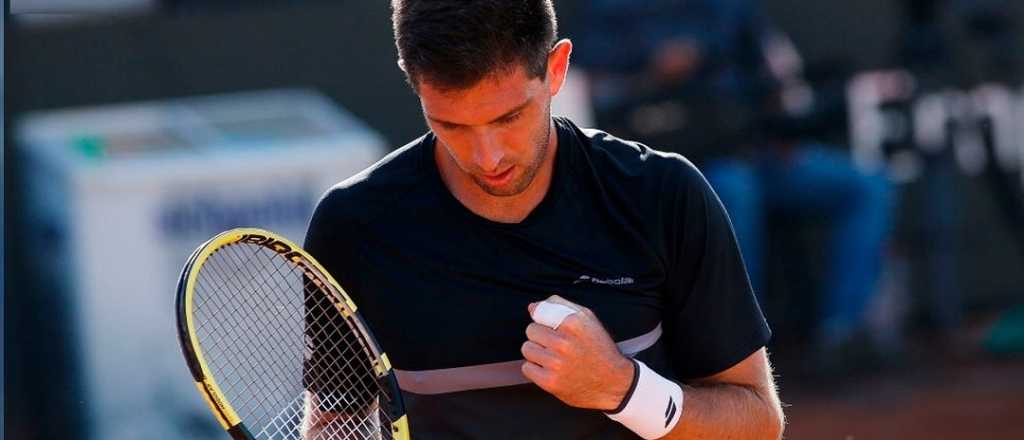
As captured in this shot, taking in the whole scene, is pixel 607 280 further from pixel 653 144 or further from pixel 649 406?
pixel 653 144

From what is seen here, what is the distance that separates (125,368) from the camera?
6.92m

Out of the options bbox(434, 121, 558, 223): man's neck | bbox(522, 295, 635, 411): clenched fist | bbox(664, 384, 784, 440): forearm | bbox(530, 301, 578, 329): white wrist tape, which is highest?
bbox(434, 121, 558, 223): man's neck

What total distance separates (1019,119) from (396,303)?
707 cm

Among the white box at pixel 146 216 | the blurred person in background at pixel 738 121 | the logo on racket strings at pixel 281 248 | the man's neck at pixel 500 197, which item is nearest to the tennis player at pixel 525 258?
the man's neck at pixel 500 197

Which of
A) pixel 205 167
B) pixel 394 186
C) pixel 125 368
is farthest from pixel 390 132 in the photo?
pixel 394 186

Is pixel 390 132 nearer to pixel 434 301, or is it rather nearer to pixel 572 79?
pixel 572 79

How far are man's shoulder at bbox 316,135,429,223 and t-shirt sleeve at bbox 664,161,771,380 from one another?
449mm

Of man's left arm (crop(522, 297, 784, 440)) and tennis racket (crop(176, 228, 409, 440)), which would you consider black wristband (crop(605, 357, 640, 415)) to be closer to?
man's left arm (crop(522, 297, 784, 440))

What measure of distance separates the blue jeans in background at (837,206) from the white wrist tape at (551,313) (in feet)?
18.3

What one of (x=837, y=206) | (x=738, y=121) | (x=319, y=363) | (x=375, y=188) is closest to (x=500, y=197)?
(x=375, y=188)

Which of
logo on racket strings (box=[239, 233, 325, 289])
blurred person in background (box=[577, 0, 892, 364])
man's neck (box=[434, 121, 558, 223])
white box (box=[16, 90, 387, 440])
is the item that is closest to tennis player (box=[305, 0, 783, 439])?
man's neck (box=[434, 121, 558, 223])

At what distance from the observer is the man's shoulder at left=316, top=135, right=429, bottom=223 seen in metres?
2.87

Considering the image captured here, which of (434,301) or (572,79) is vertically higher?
(434,301)

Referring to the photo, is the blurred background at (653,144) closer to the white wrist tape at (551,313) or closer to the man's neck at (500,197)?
the man's neck at (500,197)
